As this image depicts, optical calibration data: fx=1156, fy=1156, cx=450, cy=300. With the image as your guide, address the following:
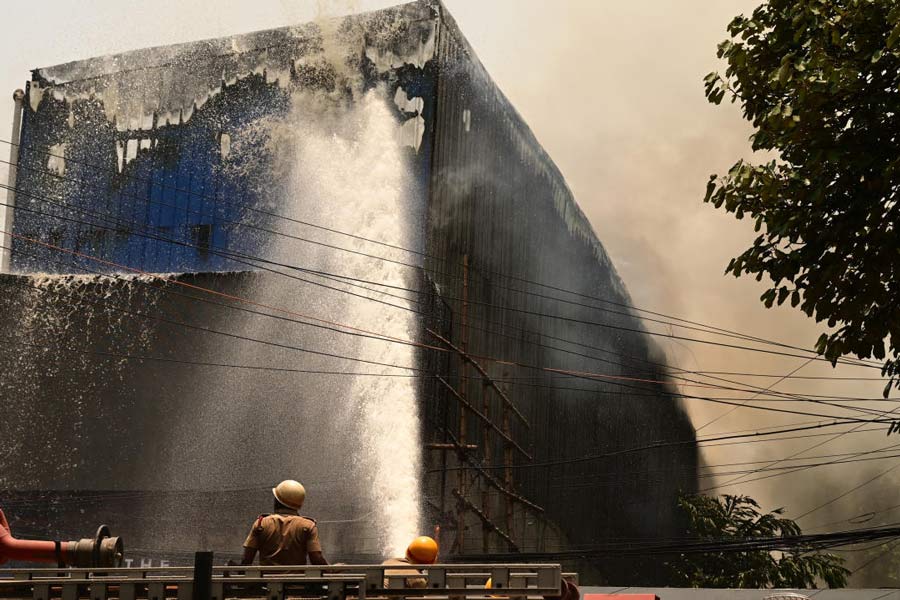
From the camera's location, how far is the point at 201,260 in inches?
1264

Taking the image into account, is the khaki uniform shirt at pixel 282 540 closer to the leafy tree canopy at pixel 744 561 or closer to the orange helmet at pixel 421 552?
the orange helmet at pixel 421 552

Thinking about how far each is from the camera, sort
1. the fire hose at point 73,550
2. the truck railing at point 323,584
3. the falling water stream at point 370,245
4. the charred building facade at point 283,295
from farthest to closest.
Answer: the charred building facade at point 283,295 → the falling water stream at point 370,245 → the fire hose at point 73,550 → the truck railing at point 323,584

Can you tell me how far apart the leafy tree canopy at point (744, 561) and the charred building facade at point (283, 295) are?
4.46 metres

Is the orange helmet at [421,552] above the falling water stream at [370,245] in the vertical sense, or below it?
below

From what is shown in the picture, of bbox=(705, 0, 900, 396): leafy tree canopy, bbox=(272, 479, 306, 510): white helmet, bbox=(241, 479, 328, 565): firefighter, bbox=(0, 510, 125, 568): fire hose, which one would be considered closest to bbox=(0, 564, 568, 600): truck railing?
bbox=(0, 510, 125, 568): fire hose

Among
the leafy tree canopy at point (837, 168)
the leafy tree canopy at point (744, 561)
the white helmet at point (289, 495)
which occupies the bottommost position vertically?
the leafy tree canopy at point (744, 561)

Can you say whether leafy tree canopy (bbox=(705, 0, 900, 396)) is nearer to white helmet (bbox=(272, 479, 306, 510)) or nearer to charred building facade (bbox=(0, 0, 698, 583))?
white helmet (bbox=(272, 479, 306, 510))

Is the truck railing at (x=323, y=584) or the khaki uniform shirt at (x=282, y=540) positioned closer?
the truck railing at (x=323, y=584)

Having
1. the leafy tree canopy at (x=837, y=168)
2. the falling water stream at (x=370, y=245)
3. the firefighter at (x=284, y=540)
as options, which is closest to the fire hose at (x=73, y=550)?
the firefighter at (x=284, y=540)

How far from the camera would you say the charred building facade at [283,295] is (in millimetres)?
29250

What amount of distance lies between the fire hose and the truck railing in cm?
23

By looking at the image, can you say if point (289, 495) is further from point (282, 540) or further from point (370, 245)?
point (370, 245)

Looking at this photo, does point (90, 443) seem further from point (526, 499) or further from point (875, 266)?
point (875, 266)

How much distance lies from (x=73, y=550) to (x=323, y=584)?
5.51ft
